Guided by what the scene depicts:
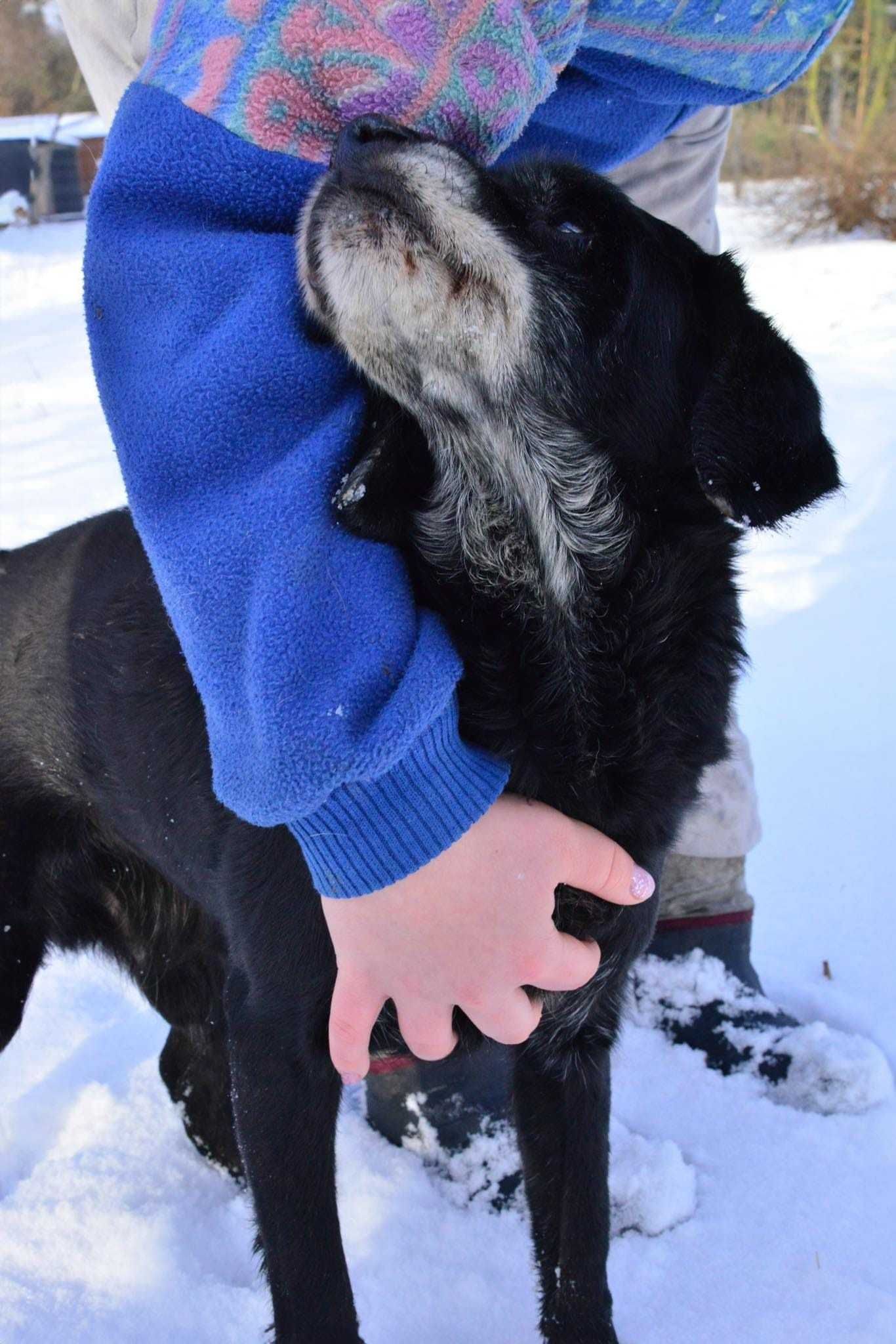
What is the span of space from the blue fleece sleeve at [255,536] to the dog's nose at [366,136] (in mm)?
107

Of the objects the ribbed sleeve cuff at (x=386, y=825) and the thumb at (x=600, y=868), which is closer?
the ribbed sleeve cuff at (x=386, y=825)

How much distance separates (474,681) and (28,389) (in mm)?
5931

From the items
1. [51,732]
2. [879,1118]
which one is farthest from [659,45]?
[879,1118]

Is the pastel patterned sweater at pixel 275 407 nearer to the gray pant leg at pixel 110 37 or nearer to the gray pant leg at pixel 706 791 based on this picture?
the gray pant leg at pixel 110 37

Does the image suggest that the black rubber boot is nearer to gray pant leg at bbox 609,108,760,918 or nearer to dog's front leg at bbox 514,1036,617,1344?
gray pant leg at bbox 609,108,760,918

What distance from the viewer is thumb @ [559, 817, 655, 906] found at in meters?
1.53

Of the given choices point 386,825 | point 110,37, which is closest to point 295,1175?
point 386,825

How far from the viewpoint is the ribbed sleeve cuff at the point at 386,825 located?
1.36 m

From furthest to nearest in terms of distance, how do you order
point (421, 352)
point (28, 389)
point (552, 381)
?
point (28, 389), point (552, 381), point (421, 352)

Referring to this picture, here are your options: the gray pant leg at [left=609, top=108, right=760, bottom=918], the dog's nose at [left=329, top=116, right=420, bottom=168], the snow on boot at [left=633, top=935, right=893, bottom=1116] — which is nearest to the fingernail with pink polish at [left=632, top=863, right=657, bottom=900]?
the snow on boot at [left=633, top=935, right=893, bottom=1116]

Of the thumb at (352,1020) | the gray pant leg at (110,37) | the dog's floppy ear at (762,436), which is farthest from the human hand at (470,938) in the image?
the gray pant leg at (110,37)

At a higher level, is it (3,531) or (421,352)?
(421,352)

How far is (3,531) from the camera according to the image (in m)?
4.61

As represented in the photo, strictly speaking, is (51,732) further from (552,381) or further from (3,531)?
(3,531)
